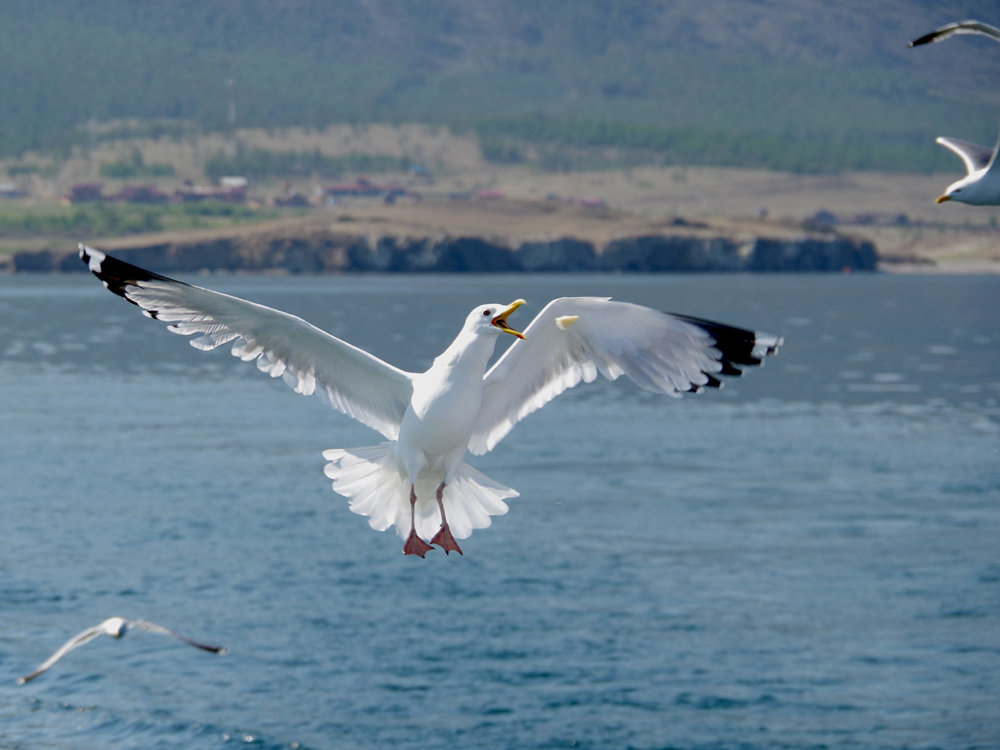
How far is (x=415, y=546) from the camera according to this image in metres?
13.9

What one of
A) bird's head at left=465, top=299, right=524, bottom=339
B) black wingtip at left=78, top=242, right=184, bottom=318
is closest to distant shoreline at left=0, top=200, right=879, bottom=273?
black wingtip at left=78, top=242, right=184, bottom=318

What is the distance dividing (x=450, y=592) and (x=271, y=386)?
3340 cm

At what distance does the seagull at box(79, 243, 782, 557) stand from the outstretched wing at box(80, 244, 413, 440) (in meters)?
0.01

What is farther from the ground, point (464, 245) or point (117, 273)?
point (117, 273)

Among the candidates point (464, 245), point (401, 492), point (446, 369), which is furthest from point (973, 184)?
point (464, 245)

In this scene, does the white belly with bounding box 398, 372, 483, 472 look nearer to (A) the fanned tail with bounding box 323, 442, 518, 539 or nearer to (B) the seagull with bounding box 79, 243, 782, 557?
(B) the seagull with bounding box 79, 243, 782, 557

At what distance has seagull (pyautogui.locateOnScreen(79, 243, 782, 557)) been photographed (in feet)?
43.3

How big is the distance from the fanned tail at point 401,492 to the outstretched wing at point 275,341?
0.39 meters

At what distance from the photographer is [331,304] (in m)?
102

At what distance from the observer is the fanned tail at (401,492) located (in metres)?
14.7

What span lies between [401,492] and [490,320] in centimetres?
266

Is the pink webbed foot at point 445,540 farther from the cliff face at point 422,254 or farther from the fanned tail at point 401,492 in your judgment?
the cliff face at point 422,254

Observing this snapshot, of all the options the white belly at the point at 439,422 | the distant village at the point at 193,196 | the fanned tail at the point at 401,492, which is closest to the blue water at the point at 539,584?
the fanned tail at the point at 401,492

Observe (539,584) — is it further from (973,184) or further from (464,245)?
(464,245)
